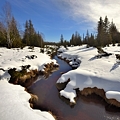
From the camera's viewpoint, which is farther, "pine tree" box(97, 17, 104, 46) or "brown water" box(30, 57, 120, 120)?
"pine tree" box(97, 17, 104, 46)

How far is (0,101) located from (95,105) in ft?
22.0

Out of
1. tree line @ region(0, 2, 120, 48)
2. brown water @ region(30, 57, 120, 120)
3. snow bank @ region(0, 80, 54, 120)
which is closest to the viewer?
snow bank @ region(0, 80, 54, 120)

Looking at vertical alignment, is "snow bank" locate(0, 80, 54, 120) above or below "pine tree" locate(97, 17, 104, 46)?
below

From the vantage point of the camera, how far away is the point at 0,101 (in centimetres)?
813

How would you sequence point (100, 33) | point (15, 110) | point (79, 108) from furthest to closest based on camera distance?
point (100, 33)
point (79, 108)
point (15, 110)

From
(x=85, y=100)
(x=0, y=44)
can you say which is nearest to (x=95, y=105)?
(x=85, y=100)

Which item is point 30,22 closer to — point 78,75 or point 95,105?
point 78,75

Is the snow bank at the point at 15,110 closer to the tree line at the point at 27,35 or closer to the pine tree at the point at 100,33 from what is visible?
the tree line at the point at 27,35

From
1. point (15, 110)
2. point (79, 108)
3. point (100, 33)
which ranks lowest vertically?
point (79, 108)

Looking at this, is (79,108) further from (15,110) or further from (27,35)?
(27,35)

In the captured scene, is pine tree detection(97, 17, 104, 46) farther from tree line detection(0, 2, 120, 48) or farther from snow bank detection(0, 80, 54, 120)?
snow bank detection(0, 80, 54, 120)

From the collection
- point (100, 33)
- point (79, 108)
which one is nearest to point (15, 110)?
point (79, 108)

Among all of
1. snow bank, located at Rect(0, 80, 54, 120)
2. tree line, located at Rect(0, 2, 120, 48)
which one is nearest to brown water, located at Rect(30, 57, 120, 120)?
snow bank, located at Rect(0, 80, 54, 120)

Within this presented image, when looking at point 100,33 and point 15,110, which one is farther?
point 100,33
